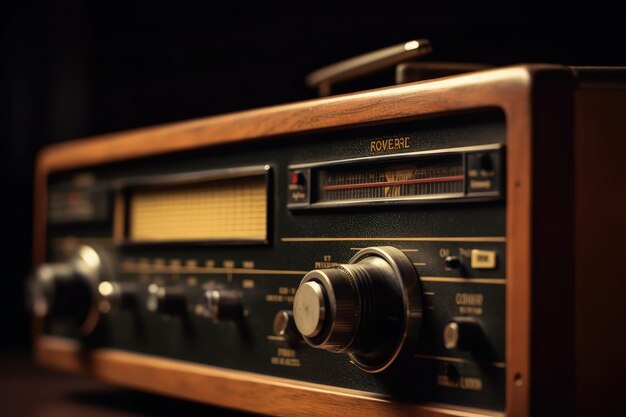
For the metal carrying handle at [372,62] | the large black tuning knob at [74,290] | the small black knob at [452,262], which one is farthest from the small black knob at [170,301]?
the small black knob at [452,262]

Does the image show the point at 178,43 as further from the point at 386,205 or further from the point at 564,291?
the point at 564,291

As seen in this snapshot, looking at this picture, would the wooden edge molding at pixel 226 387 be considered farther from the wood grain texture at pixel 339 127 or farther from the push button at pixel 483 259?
the push button at pixel 483 259

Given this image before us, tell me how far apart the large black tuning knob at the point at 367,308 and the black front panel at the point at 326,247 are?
0.01 meters

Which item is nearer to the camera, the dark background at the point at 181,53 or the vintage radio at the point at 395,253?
the vintage radio at the point at 395,253

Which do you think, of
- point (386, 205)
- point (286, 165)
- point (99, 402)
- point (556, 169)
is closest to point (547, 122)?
point (556, 169)

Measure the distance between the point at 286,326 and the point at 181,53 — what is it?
3.14ft

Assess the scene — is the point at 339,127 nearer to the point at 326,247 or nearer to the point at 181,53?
the point at 326,247

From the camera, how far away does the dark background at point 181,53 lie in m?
1.39

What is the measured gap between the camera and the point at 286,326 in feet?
3.37

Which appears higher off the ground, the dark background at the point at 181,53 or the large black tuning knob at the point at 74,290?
the dark background at the point at 181,53

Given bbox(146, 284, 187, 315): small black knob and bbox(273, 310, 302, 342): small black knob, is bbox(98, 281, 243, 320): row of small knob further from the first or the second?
bbox(273, 310, 302, 342): small black knob

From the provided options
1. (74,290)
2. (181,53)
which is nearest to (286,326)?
(74,290)

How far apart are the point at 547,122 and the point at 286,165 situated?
0.36 m

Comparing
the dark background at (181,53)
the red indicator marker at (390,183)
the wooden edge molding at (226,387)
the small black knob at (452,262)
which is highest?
the dark background at (181,53)
